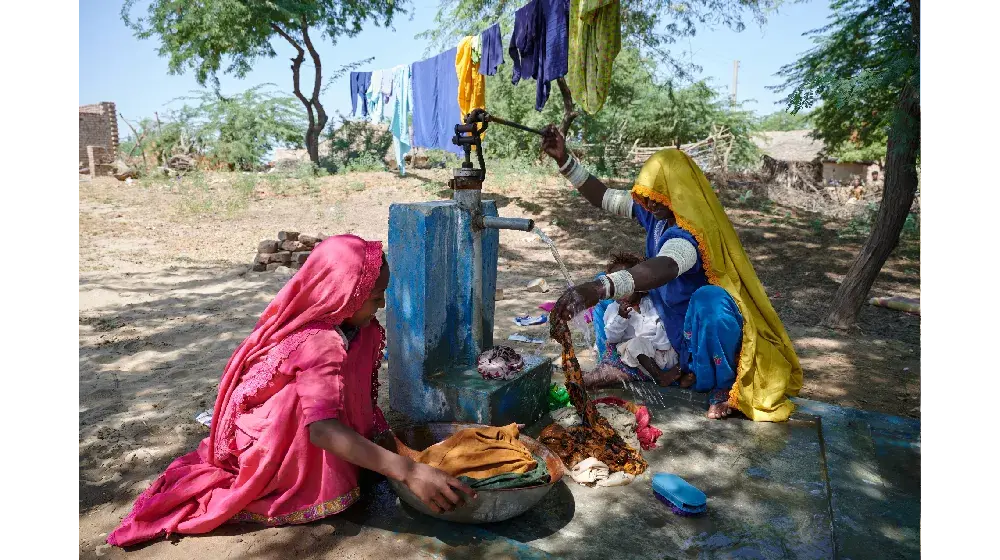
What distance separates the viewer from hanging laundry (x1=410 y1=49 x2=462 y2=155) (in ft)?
29.6

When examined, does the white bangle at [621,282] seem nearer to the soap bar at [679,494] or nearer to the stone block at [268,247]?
the soap bar at [679,494]

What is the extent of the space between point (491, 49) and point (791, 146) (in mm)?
16488

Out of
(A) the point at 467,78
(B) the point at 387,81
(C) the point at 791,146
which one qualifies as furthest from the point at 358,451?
(C) the point at 791,146

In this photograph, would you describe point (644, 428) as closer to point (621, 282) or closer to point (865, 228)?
point (621, 282)

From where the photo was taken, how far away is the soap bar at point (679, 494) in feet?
7.07

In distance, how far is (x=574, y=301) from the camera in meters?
2.50

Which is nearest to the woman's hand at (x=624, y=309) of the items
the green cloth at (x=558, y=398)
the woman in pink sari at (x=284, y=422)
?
the green cloth at (x=558, y=398)

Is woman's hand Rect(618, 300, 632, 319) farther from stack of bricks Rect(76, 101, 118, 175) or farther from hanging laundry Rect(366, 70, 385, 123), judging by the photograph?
stack of bricks Rect(76, 101, 118, 175)

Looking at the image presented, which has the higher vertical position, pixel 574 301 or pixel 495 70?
pixel 495 70

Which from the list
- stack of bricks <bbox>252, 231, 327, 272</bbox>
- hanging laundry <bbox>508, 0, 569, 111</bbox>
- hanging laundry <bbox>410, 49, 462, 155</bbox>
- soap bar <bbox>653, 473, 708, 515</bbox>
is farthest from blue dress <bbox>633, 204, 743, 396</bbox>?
hanging laundry <bbox>410, 49, 462, 155</bbox>

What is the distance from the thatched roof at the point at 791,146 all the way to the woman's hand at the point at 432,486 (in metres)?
18.8

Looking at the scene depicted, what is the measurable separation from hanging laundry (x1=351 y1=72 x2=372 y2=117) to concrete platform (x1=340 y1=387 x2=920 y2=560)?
9.48m
